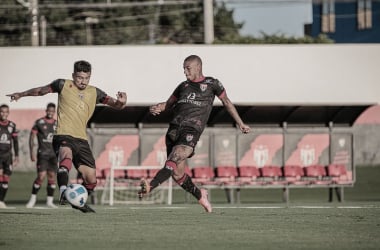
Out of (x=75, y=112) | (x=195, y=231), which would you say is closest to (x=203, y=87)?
(x=75, y=112)

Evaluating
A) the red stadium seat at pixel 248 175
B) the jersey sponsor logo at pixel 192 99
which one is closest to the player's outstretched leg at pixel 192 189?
the jersey sponsor logo at pixel 192 99

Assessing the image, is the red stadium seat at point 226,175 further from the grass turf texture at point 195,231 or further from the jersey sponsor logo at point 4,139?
the grass turf texture at point 195,231

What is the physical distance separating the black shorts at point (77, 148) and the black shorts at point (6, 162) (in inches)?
365

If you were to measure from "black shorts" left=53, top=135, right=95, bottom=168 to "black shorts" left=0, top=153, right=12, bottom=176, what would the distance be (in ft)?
30.4

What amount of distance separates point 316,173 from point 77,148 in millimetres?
14843

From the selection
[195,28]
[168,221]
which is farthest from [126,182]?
[195,28]

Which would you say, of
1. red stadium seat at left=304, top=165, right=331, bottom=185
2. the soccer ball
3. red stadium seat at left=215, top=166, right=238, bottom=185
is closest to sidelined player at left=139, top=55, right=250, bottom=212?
the soccer ball

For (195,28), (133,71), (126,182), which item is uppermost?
(195,28)

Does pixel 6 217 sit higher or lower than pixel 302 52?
lower

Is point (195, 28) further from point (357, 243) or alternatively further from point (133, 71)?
point (357, 243)

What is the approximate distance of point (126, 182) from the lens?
92.9 feet

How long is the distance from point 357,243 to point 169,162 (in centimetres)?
493

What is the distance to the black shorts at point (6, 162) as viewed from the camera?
24.2 metres

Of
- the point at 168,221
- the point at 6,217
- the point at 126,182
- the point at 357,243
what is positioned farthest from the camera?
the point at 126,182
